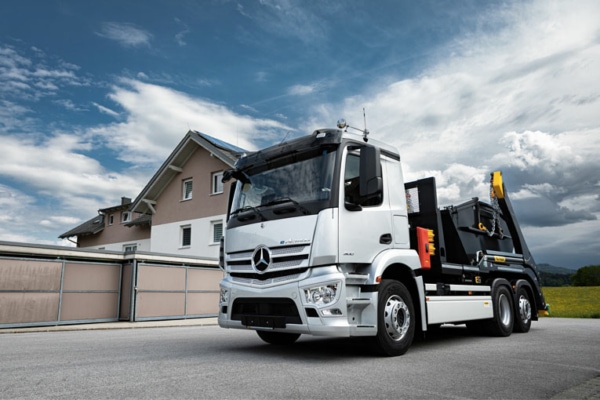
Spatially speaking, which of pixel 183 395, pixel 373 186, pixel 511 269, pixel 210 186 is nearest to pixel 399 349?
pixel 373 186

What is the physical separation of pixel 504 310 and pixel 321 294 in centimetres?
511

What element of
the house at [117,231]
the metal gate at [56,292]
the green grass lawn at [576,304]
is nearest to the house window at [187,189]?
the house at [117,231]

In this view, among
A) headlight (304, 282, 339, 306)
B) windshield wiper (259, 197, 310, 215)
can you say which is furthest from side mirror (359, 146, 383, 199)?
headlight (304, 282, 339, 306)

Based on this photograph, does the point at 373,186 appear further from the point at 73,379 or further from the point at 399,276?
the point at 73,379

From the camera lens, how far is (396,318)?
6.09 meters

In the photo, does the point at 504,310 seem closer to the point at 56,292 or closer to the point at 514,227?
the point at 514,227

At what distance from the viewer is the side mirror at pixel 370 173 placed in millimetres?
5762

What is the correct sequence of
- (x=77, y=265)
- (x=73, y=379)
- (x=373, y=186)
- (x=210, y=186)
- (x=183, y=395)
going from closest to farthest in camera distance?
(x=183, y=395) < (x=73, y=379) < (x=373, y=186) < (x=77, y=265) < (x=210, y=186)

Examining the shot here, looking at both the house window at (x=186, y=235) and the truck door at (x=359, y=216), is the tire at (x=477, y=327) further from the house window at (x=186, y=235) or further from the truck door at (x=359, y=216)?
the house window at (x=186, y=235)

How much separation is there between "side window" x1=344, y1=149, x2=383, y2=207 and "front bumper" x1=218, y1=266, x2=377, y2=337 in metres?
0.90

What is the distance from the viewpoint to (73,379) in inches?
185

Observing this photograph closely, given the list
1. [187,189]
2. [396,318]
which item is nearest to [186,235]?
[187,189]

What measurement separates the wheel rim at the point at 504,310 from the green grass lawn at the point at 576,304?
10200 mm

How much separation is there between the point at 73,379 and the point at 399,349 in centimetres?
368
